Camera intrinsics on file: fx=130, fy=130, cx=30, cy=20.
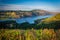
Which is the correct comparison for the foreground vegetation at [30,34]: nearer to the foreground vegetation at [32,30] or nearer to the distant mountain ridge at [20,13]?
the foreground vegetation at [32,30]

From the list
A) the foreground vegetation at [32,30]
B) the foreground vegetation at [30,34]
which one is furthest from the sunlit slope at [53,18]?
the foreground vegetation at [30,34]

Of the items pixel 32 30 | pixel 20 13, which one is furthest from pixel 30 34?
pixel 20 13

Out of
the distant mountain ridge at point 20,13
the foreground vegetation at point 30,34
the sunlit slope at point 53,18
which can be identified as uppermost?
the distant mountain ridge at point 20,13

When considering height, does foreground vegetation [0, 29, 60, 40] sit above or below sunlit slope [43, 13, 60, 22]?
below

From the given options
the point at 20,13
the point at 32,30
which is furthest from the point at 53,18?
the point at 20,13

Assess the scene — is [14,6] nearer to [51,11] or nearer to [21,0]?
[21,0]

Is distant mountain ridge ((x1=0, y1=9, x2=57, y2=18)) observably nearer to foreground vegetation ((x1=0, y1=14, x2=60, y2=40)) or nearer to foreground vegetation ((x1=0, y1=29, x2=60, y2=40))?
foreground vegetation ((x1=0, y1=14, x2=60, y2=40))

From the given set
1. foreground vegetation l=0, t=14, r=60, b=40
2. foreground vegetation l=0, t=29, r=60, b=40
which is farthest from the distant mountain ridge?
foreground vegetation l=0, t=29, r=60, b=40

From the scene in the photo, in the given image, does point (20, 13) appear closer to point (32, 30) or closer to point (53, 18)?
point (32, 30)

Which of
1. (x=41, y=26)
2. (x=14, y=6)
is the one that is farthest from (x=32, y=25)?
(x=14, y=6)

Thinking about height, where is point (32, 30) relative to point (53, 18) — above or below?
below

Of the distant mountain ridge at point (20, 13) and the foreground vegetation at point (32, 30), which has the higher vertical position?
the distant mountain ridge at point (20, 13)
